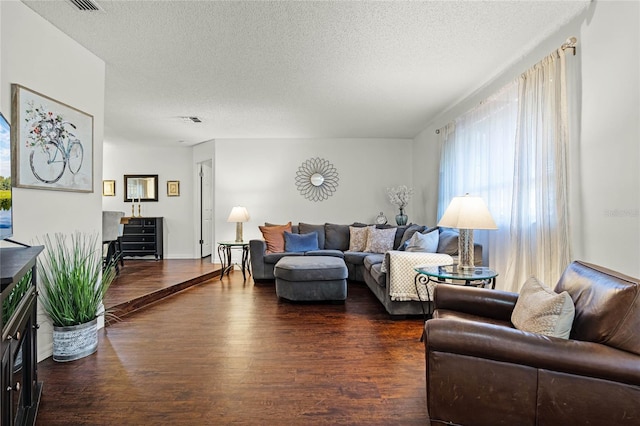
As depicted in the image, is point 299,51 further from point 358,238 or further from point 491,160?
point 358,238

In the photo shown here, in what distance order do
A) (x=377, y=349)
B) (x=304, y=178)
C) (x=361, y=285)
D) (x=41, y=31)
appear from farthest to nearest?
(x=304, y=178)
(x=361, y=285)
(x=377, y=349)
(x=41, y=31)

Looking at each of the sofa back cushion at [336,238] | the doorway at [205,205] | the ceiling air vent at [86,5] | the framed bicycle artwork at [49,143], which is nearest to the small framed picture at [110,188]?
the doorway at [205,205]

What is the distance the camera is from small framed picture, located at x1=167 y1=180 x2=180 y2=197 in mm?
7027

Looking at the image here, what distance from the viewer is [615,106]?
1.97 metres

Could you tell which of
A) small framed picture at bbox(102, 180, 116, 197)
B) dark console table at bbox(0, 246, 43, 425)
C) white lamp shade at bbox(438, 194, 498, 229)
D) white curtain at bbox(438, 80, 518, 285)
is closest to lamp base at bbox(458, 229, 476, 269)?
white lamp shade at bbox(438, 194, 498, 229)

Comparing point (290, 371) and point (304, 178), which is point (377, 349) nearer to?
point (290, 371)

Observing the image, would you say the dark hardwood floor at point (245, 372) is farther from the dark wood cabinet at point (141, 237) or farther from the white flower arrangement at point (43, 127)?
the dark wood cabinet at point (141, 237)

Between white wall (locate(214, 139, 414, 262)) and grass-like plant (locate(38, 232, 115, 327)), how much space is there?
3691 millimetres

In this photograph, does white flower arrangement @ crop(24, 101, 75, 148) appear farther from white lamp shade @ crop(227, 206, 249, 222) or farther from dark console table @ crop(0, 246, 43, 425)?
white lamp shade @ crop(227, 206, 249, 222)

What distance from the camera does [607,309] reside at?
1.41 metres

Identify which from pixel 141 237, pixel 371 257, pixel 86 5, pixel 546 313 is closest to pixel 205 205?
pixel 141 237

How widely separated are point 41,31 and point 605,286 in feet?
12.3

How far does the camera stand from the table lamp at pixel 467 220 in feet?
8.62

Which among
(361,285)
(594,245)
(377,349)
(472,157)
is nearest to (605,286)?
(594,245)
